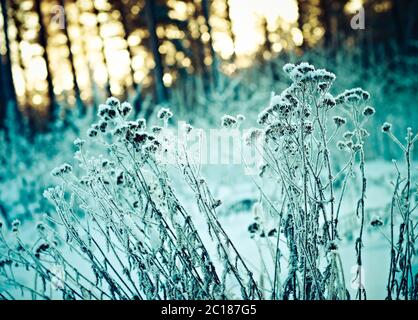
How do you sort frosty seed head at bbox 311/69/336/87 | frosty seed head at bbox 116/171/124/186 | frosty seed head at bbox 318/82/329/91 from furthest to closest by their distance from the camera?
1. frosty seed head at bbox 116/171/124/186
2. frosty seed head at bbox 318/82/329/91
3. frosty seed head at bbox 311/69/336/87

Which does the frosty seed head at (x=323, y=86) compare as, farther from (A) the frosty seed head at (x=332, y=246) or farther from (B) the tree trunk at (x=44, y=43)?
(B) the tree trunk at (x=44, y=43)

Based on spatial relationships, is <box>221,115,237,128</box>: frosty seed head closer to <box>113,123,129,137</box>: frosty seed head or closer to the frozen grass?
the frozen grass

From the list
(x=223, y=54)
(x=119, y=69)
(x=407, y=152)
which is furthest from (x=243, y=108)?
(x=119, y=69)

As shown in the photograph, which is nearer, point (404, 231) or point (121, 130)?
point (121, 130)

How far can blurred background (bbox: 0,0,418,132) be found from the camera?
280 inches

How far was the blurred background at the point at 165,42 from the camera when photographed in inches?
280

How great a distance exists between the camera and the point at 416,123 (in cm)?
541

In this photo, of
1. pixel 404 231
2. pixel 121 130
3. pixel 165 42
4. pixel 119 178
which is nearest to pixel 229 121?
pixel 121 130

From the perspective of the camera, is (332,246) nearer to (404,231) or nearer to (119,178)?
(404,231)

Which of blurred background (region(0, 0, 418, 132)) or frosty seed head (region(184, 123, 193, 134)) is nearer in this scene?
frosty seed head (region(184, 123, 193, 134))

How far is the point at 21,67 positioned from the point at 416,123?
30.3 ft

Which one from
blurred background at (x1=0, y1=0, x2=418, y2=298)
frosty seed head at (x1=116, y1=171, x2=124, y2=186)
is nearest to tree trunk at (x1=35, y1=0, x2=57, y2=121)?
blurred background at (x1=0, y1=0, x2=418, y2=298)

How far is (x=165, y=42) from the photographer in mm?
13586
